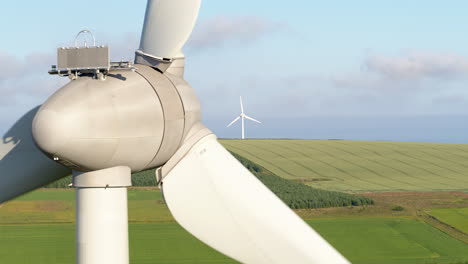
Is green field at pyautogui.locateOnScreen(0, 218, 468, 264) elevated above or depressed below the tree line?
above

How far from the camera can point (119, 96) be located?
13.6m

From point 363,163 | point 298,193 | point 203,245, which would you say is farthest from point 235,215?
point 363,163

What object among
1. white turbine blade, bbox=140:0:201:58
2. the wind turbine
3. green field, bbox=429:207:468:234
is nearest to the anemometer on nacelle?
the wind turbine

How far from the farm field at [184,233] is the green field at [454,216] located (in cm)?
163

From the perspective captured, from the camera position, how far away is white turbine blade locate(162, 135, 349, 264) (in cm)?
1469

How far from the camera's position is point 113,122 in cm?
1332

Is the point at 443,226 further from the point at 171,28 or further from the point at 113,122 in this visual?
the point at 113,122

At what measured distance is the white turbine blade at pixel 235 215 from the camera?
14.7m

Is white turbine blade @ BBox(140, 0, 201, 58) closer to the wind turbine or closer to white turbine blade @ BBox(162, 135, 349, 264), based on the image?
the wind turbine

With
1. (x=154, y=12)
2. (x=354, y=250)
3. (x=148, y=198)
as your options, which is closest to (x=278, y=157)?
(x=148, y=198)

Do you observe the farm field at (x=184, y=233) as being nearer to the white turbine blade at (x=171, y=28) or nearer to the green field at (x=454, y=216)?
the green field at (x=454, y=216)

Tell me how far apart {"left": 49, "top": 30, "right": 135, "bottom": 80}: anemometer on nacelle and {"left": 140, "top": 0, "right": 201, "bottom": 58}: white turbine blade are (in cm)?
209

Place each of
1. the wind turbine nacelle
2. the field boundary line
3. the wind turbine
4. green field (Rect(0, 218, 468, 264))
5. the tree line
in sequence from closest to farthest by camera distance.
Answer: the wind turbine nacelle, the wind turbine, green field (Rect(0, 218, 468, 264)), the field boundary line, the tree line

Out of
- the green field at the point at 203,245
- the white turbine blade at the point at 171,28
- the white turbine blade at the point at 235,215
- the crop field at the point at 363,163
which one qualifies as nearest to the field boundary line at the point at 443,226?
the green field at the point at 203,245
